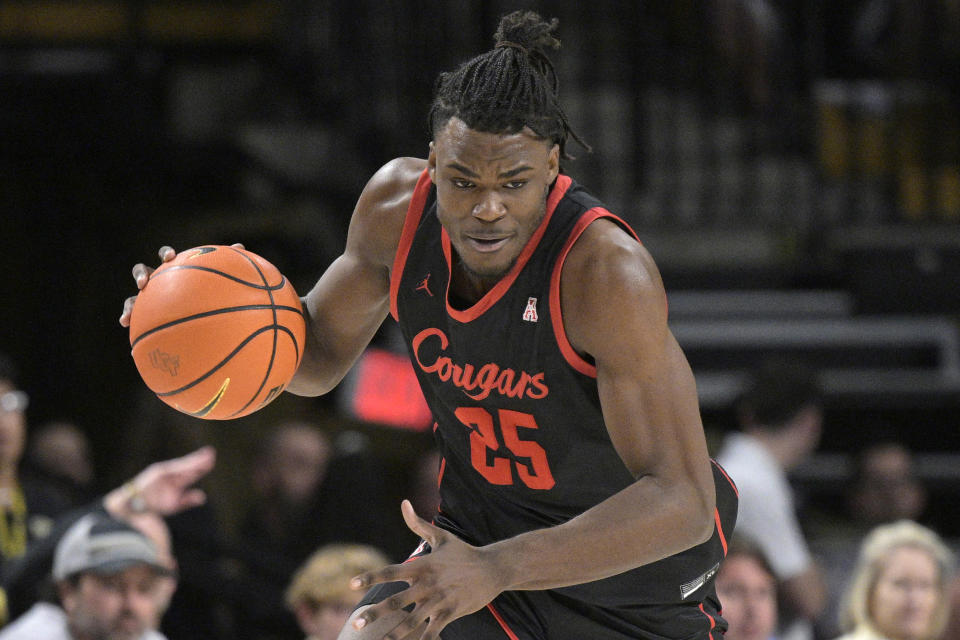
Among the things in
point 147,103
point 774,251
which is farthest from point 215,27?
point 774,251

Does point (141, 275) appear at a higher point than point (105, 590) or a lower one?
higher

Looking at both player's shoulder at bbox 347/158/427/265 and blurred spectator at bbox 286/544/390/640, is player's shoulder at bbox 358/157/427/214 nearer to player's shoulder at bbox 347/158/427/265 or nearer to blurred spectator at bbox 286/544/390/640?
player's shoulder at bbox 347/158/427/265

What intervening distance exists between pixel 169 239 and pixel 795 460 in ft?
12.9

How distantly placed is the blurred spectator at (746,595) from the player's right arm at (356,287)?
1.93 metres

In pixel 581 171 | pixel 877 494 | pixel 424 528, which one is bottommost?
pixel 877 494

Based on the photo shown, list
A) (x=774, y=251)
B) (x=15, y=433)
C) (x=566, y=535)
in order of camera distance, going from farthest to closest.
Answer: (x=774, y=251), (x=15, y=433), (x=566, y=535)

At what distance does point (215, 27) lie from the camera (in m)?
8.34

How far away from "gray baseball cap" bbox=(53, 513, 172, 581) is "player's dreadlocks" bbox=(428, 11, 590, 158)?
6.79 ft

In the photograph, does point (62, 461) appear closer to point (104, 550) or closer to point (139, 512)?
point (139, 512)

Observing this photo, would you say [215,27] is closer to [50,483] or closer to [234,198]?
[234,198]

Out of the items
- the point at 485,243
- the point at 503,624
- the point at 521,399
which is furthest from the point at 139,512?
the point at 485,243

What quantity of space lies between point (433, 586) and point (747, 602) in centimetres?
258

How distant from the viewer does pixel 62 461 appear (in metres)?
6.33

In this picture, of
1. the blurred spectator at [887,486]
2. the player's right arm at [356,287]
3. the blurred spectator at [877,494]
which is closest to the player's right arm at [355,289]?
the player's right arm at [356,287]
